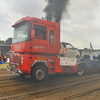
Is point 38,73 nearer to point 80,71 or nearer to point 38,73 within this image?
point 38,73

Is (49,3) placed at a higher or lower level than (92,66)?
higher

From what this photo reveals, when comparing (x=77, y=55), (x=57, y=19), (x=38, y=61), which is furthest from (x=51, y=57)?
(x=57, y=19)

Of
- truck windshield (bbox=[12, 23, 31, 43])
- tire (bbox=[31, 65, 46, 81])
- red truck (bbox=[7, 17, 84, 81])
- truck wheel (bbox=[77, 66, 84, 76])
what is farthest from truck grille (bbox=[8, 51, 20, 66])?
truck wheel (bbox=[77, 66, 84, 76])

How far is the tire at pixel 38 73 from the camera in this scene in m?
5.25

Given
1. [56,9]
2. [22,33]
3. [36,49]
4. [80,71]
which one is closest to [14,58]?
[36,49]

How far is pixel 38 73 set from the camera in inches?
213

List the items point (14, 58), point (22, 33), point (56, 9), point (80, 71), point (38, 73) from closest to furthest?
point (38, 73) → point (14, 58) → point (22, 33) → point (80, 71) → point (56, 9)

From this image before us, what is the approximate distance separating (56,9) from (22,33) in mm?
5145

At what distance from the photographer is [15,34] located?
6465 millimetres

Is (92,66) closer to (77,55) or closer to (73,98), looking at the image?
(77,55)

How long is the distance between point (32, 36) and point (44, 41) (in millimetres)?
845

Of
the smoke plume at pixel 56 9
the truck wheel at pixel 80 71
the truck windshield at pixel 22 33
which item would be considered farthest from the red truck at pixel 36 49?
the smoke plume at pixel 56 9

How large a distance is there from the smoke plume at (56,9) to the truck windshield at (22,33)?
399 centimetres

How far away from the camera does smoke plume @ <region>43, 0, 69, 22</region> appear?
9.40 m
